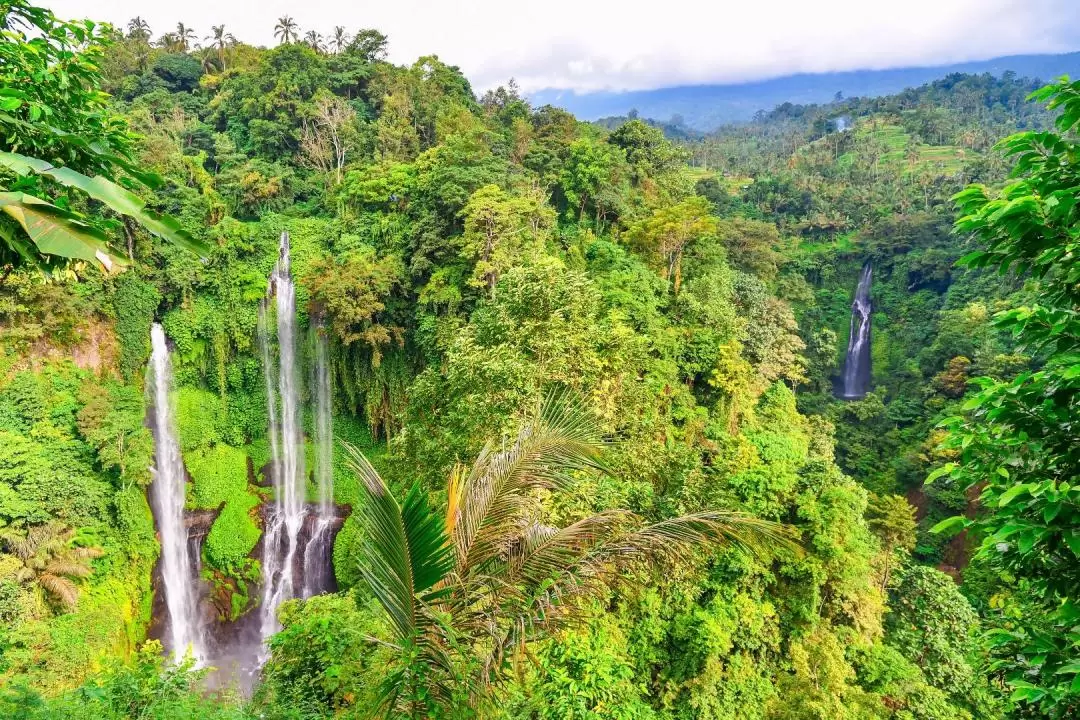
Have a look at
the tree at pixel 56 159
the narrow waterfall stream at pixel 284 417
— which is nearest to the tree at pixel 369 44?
the narrow waterfall stream at pixel 284 417

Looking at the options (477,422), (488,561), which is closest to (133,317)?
(477,422)

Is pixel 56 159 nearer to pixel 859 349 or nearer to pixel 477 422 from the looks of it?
pixel 477 422

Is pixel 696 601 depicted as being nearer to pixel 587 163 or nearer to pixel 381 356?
pixel 381 356

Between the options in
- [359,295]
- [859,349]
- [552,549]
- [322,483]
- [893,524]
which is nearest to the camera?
[552,549]

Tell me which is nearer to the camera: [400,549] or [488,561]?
[400,549]

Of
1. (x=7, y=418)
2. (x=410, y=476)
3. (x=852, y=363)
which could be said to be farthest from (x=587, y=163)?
(x=852, y=363)

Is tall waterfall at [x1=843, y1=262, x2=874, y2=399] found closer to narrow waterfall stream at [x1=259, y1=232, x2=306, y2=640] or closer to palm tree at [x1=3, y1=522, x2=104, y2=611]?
narrow waterfall stream at [x1=259, y1=232, x2=306, y2=640]

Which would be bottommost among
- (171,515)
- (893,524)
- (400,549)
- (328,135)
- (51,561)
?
(893,524)
